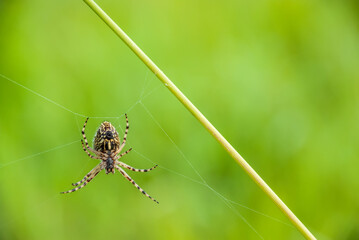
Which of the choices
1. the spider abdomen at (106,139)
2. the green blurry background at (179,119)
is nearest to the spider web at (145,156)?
the green blurry background at (179,119)

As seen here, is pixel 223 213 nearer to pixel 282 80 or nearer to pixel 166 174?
pixel 166 174

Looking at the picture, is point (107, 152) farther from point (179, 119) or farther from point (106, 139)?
point (179, 119)

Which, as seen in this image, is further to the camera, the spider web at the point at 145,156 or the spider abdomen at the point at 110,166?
the spider abdomen at the point at 110,166

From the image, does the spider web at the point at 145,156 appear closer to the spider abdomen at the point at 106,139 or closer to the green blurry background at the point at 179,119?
the green blurry background at the point at 179,119

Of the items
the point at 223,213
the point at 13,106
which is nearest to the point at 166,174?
the point at 223,213

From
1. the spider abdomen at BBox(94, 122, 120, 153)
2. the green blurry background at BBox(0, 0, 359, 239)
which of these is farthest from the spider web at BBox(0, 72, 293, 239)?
the spider abdomen at BBox(94, 122, 120, 153)

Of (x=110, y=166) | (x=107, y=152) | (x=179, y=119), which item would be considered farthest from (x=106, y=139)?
(x=179, y=119)

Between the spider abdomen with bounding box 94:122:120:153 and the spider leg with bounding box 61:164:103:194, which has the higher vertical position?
the spider abdomen with bounding box 94:122:120:153

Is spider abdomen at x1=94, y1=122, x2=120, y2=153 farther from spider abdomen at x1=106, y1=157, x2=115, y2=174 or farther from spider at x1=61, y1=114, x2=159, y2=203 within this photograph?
spider abdomen at x1=106, y1=157, x2=115, y2=174
